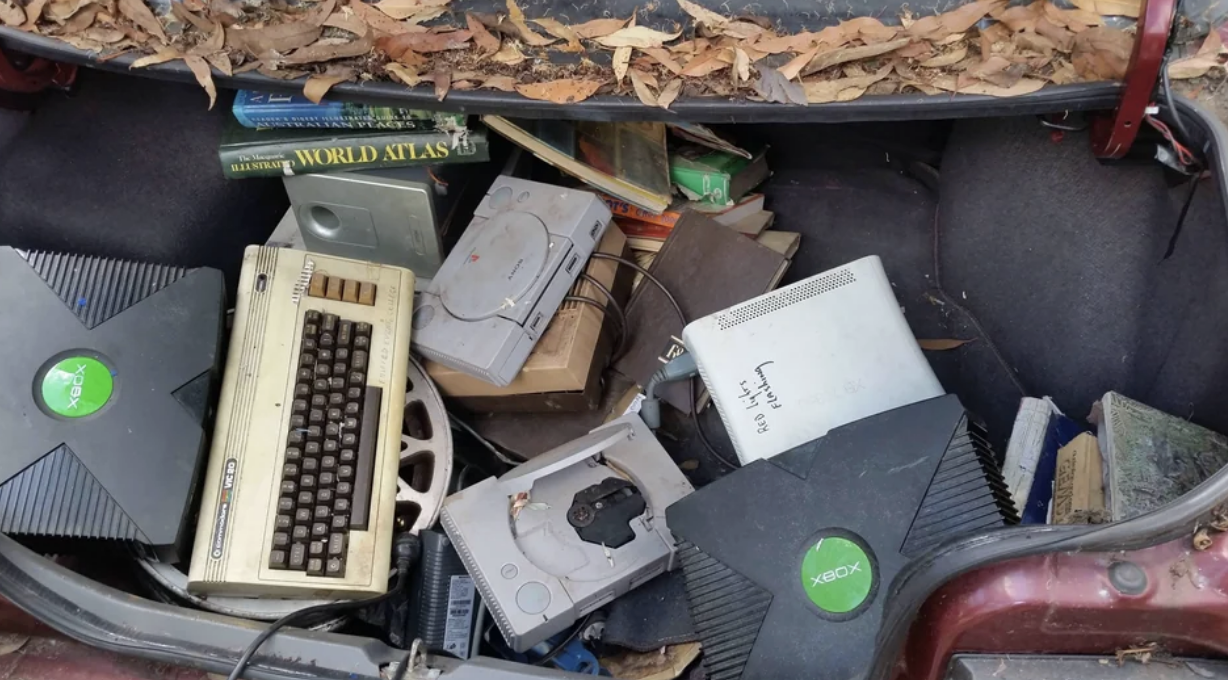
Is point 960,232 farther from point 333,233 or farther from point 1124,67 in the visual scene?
point 333,233

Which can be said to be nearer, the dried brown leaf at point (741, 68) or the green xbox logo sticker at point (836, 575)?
the green xbox logo sticker at point (836, 575)

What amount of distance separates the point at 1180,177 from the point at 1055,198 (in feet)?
0.66

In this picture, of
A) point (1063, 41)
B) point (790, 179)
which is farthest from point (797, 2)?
point (790, 179)

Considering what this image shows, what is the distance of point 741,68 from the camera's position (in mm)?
1056

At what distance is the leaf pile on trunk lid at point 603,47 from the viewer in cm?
100

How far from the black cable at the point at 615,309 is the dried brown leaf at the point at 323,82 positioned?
0.42 metres

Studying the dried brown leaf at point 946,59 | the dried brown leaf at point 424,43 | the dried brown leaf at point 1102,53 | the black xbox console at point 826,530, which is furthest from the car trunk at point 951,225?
the dried brown leaf at point 424,43


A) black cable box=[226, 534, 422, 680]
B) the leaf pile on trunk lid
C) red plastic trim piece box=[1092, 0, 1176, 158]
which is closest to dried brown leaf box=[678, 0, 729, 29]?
the leaf pile on trunk lid

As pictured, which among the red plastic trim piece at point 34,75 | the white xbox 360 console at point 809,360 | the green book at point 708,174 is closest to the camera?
the white xbox 360 console at point 809,360

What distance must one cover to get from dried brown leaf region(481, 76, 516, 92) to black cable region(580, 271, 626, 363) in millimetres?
333

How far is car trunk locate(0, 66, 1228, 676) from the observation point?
42.0 inches

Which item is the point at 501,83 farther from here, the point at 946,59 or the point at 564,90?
the point at 946,59

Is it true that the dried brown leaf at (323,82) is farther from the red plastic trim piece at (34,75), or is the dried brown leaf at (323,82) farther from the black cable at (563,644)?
the black cable at (563,644)

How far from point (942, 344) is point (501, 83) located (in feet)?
2.44
